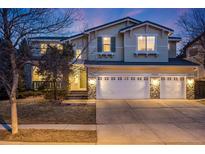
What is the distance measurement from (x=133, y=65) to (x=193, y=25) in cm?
589

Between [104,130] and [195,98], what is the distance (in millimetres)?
13624

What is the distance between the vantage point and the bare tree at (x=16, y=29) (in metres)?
8.86

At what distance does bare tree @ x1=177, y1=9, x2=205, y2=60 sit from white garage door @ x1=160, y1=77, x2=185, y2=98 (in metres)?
3.41

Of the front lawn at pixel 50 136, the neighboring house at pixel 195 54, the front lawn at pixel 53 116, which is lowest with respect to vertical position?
the front lawn at pixel 53 116

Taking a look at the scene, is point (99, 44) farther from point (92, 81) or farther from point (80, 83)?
point (80, 83)

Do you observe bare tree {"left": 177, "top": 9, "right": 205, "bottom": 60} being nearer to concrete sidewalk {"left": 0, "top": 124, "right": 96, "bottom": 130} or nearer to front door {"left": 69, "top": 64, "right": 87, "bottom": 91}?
front door {"left": 69, "top": 64, "right": 87, "bottom": 91}

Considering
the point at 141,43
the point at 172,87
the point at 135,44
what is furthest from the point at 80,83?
the point at 172,87

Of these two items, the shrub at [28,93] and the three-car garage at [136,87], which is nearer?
the three-car garage at [136,87]

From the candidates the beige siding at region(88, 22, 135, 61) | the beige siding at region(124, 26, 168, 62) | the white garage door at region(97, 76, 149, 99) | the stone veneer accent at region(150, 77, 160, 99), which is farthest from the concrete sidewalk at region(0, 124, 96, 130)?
the beige siding at region(124, 26, 168, 62)

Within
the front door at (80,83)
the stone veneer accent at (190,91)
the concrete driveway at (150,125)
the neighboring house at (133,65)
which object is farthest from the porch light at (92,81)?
the stone veneer accent at (190,91)

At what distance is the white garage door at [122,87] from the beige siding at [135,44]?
178cm

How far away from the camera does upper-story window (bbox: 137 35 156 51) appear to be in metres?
21.6

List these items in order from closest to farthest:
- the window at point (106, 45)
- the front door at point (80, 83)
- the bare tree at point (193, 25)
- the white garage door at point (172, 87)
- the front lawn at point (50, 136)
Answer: the front lawn at point (50, 136) → the bare tree at point (193, 25) → the white garage door at point (172, 87) → the window at point (106, 45) → the front door at point (80, 83)

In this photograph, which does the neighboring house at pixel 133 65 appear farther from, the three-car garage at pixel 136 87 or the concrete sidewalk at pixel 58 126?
the concrete sidewalk at pixel 58 126
